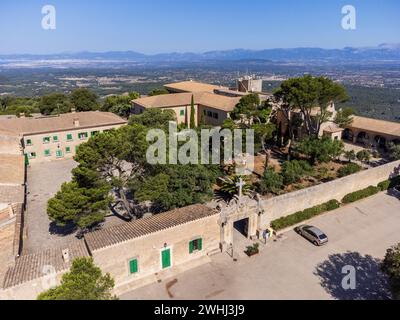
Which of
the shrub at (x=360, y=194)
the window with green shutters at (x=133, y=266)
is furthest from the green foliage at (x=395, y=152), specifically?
the window with green shutters at (x=133, y=266)

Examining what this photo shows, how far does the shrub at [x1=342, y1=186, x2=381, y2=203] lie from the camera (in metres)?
29.1

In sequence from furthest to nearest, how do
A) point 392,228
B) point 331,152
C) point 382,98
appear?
point 382,98
point 331,152
point 392,228

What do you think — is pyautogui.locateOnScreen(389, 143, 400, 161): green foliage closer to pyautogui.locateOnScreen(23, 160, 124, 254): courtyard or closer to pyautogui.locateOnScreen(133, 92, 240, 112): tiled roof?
pyautogui.locateOnScreen(133, 92, 240, 112): tiled roof

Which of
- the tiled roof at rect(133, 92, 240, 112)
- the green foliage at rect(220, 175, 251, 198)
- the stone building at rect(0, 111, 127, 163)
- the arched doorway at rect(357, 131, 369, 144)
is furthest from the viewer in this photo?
the tiled roof at rect(133, 92, 240, 112)

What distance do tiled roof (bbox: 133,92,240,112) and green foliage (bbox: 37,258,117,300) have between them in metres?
34.7

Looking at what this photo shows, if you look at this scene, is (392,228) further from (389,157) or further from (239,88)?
(239,88)

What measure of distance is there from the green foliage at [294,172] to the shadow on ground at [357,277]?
9186mm

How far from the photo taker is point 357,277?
768 inches

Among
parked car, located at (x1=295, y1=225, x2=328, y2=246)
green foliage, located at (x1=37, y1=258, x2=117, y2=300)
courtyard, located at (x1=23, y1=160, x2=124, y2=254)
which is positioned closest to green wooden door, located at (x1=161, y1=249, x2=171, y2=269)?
green foliage, located at (x1=37, y1=258, x2=117, y2=300)

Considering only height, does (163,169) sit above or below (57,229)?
above

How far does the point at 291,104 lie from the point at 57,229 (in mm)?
29692

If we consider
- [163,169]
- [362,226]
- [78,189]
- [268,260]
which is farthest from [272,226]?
[78,189]

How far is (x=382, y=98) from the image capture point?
357 feet

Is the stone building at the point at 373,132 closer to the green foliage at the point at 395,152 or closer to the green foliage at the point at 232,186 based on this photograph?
the green foliage at the point at 395,152
